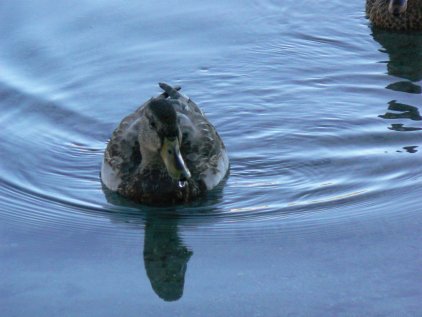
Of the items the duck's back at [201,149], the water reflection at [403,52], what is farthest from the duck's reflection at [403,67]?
the duck's back at [201,149]

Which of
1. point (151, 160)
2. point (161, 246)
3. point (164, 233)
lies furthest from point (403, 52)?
point (161, 246)

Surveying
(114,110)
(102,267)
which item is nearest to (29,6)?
(114,110)

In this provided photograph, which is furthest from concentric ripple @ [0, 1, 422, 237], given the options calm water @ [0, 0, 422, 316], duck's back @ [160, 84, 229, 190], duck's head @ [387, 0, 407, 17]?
duck's head @ [387, 0, 407, 17]

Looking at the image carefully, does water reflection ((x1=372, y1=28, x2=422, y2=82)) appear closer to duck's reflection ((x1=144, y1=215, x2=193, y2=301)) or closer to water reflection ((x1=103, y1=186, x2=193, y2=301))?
water reflection ((x1=103, y1=186, x2=193, y2=301))

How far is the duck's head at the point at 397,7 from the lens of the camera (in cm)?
1157

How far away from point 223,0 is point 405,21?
1899mm

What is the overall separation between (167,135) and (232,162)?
1.01m

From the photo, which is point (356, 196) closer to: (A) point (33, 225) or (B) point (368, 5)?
(A) point (33, 225)

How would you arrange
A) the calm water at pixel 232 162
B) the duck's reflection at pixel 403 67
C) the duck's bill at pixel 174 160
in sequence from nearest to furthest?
the calm water at pixel 232 162 → the duck's bill at pixel 174 160 → the duck's reflection at pixel 403 67

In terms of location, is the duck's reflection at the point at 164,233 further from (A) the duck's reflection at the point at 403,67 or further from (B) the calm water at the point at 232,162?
(A) the duck's reflection at the point at 403,67

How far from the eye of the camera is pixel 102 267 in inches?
264

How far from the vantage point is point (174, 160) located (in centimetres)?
750

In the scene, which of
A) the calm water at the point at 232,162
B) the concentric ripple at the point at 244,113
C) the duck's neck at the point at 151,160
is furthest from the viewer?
the duck's neck at the point at 151,160

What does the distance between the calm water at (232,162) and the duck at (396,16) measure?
5.4 inches
